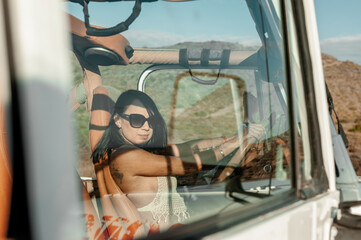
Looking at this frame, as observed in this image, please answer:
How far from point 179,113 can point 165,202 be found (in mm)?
624

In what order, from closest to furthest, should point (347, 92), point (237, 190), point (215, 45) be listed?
1. point (237, 190)
2. point (215, 45)
3. point (347, 92)

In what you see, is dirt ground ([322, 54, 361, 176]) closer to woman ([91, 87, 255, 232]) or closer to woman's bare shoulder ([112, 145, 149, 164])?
woman ([91, 87, 255, 232])

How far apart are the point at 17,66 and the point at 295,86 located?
3.42ft

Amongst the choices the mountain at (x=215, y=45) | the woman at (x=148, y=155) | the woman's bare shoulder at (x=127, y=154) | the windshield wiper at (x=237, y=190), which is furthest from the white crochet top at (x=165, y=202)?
the mountain at (x=215, y=45)

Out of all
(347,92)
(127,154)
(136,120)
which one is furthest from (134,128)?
(347,92)

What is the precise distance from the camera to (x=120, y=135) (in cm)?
235

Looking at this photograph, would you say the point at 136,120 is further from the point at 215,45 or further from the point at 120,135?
the point at 215,45

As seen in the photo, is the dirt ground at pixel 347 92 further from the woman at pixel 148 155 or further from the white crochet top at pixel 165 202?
the white crochet top at pixel 165 202

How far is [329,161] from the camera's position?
1.55 meters

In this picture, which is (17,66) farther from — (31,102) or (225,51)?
(225,51)

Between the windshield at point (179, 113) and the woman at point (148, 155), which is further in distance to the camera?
the woman at point (148, 155)

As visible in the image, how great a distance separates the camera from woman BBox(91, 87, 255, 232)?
2.06 metres

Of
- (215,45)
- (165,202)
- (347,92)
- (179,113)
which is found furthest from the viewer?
(347,92)

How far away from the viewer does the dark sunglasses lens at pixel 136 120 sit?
2.38 meters
